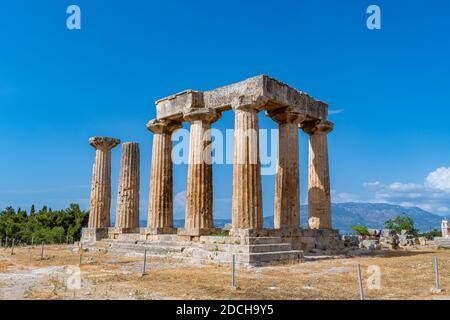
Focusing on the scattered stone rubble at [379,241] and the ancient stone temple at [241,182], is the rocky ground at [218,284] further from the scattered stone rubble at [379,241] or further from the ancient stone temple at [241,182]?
the scattered stone rubble at [379,241]

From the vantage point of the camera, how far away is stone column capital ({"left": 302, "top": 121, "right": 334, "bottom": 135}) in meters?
28.1

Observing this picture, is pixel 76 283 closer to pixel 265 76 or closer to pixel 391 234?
pixel 265 76

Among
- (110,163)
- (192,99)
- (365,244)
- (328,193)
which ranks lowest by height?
(365,244)

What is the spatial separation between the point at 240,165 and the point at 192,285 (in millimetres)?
10519

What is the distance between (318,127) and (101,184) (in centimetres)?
1804

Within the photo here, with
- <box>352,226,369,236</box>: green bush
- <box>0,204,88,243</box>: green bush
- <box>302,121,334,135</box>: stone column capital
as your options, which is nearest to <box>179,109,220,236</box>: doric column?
<box>302,121,334,135</box>: stone column capital

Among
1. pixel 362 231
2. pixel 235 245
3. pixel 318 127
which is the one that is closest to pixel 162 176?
pixel 235 245

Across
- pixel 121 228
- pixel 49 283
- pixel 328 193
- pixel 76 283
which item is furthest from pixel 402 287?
pixel 121 228

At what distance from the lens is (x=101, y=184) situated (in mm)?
33562

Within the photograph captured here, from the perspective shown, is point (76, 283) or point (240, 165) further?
point (240, 165)

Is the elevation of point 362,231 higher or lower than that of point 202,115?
lower

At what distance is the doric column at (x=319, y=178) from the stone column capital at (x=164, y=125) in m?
9.05

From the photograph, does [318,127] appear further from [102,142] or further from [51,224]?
[51,224]

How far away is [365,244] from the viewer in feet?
115
